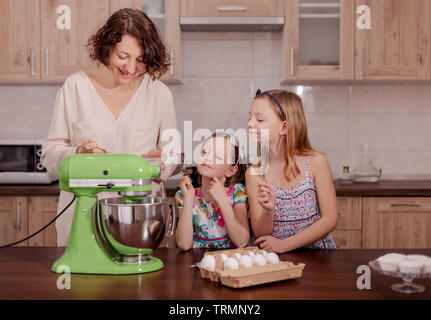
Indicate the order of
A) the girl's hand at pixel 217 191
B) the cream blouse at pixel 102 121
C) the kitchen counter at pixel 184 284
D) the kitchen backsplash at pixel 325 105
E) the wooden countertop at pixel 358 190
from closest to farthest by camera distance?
1. the kitchen counter at pixel 184 284
2. the girl's hand at pixel 217 191
3. the cream blouse at pixel 102 121
4. the wooden countertop at pixel 358 190
5. the kitchen backsplash at pixel 325 105

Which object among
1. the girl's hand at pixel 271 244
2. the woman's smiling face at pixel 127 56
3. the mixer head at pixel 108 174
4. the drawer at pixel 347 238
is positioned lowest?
the drawer at pixel 347 238

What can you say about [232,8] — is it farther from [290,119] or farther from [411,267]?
[411,267]

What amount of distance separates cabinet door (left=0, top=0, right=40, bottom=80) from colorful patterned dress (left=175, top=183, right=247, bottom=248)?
1813 millimetres

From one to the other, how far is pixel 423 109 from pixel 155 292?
2821 millimetres

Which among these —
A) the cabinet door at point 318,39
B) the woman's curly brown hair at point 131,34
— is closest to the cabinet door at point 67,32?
the cabinet door at point 318,39

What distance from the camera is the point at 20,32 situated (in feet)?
9.98

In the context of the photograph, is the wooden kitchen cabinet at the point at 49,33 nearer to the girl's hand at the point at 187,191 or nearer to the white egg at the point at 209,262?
the girl's hand at the point at 187,191

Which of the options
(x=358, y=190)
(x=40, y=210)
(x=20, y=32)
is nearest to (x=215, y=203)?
(x=358, y=190)

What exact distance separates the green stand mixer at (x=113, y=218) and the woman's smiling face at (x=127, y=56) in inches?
22.4

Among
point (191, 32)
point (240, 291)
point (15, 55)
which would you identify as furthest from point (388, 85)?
point (240, 291)

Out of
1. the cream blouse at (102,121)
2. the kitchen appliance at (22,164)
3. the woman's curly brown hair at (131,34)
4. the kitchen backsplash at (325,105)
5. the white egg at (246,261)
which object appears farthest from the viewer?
the kitchen backsplash at (325,105)

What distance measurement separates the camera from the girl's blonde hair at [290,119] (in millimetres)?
1804
